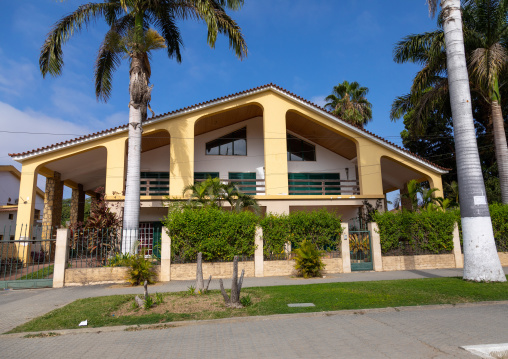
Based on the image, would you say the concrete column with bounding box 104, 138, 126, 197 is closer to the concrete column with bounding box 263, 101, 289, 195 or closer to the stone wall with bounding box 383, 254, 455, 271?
the concrete column with bounding box 263, 101, 289, 195

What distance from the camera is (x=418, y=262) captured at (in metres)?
13.6

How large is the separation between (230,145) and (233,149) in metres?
0.31

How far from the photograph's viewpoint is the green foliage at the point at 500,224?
14.3 meters

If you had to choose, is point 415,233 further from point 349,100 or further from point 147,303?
point 349,100

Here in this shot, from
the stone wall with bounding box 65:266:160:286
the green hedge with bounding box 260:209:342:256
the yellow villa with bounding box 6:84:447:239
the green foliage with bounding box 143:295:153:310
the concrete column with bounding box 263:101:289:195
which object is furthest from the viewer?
the concrete column with bounding box 263:101:289:195

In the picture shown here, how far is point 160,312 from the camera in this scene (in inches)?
271

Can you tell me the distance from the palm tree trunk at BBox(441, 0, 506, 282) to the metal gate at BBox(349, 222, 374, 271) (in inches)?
159

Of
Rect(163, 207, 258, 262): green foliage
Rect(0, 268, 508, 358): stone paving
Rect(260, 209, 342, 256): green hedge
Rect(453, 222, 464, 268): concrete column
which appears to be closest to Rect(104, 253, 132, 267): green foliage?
Rect(163, 207, 258, 262): green foliage

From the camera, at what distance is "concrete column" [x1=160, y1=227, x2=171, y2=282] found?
11.9m

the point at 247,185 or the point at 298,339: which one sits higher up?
the point at 247,185

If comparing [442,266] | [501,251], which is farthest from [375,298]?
[501,251]

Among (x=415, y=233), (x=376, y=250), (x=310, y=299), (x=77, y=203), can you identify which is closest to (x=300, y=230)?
(x=376, y=250)

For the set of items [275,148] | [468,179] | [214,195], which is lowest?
[468,179]

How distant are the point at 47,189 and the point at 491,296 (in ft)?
66.8
